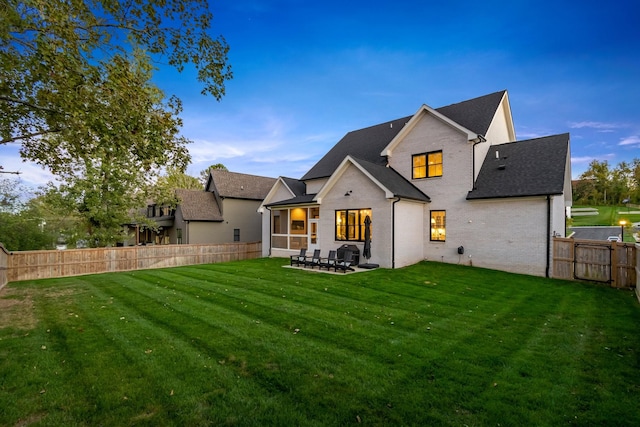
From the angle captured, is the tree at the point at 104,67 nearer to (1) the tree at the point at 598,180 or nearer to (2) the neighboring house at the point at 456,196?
(2) the neighboring house at the point at 456,196

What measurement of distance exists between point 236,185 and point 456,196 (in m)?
21.1

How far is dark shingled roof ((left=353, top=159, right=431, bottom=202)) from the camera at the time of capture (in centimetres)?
1459

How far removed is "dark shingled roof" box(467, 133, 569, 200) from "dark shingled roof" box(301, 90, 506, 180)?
198 centimetres

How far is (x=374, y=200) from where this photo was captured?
1484 cm

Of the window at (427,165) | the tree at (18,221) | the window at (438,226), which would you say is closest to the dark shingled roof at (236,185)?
the tree at (18,221)

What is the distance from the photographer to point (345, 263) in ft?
44.5

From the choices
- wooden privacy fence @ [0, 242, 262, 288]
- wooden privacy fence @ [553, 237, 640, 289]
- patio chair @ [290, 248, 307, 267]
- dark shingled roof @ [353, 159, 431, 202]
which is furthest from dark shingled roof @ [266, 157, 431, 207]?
wooden privacy fence @ [0, 242, 262, 288]

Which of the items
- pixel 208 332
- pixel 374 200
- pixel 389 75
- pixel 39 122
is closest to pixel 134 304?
pixel 208 332

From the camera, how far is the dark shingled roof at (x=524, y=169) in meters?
13.2

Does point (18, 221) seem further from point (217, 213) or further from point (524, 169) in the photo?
point (524, 169)

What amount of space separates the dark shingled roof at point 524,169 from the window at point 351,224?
5522mm

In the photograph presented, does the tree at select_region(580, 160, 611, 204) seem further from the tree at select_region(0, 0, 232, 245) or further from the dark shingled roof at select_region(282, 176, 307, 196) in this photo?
the tree at select_region(0, 0, 232, 245)

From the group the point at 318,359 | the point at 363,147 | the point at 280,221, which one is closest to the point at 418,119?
the point at 363,147

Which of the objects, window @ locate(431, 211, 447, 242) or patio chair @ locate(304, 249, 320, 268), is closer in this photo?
patio chair @ locate(304, 249, 320, 268)
